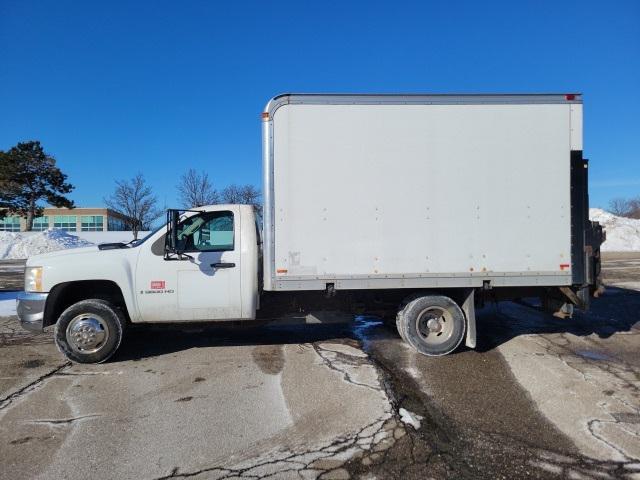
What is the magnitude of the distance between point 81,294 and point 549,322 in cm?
805

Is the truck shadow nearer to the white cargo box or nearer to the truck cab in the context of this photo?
the white cargo box

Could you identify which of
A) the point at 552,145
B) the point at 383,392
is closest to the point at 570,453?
the point at 383,392

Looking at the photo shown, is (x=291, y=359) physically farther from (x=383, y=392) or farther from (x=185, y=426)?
(x=185, y=426)

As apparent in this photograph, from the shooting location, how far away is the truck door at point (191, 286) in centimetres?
549

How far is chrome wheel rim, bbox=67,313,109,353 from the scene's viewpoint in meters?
5.38

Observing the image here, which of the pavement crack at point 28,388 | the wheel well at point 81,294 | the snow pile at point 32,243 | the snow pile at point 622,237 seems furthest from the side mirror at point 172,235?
the snow pile at point 622,237

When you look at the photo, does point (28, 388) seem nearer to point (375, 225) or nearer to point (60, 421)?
point (60, 421)

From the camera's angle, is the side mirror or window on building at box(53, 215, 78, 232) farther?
window on building at box(53, 215, 78, 232)

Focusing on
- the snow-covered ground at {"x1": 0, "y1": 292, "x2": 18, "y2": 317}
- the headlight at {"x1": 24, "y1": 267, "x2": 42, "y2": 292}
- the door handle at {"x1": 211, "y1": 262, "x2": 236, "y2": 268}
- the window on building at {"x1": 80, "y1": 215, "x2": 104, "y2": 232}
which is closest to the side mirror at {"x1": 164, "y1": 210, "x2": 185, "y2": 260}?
the door handle at {"x1": 211, "y1": 262, "x2": 236, "y2": 268}

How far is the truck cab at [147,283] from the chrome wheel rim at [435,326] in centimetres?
234

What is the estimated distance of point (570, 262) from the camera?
216 inches

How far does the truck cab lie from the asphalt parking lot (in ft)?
1.83

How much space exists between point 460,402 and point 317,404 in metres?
1.46

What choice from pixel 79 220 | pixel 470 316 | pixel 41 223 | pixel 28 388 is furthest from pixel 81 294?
pixel 41 223
